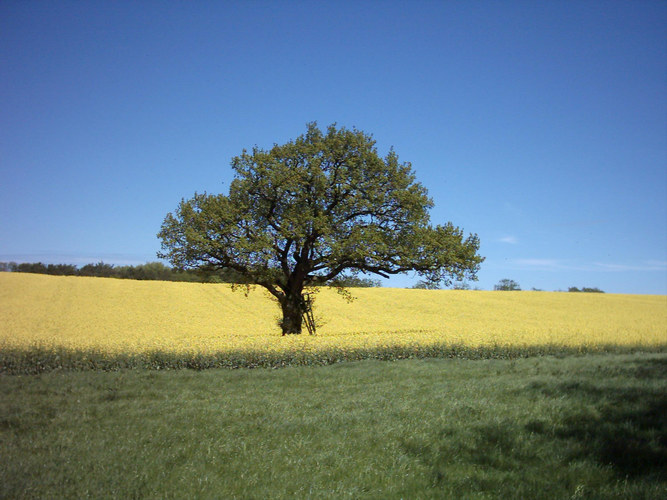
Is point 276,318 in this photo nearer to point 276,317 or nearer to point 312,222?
point 276,317

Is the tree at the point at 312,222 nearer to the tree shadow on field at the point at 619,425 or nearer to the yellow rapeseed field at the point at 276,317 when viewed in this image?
the yellow rapeseed field at the point at 276,317

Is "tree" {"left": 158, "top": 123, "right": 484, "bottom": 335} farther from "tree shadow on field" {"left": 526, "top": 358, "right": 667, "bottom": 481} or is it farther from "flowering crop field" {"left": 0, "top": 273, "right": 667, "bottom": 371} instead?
"tree shadow on field" {"left": 526, "top": 358, "right": 667, "bottom": 481}

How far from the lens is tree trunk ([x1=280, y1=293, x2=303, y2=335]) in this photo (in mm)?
24375

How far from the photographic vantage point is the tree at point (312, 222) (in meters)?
23.2

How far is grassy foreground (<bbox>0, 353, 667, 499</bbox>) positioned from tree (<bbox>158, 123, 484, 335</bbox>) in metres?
10.9

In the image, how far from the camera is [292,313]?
24.6 m

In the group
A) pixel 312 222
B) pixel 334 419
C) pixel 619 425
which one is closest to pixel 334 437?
pixel 334 419

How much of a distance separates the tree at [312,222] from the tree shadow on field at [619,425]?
12638 millimetres

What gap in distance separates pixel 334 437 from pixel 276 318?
18.6 m

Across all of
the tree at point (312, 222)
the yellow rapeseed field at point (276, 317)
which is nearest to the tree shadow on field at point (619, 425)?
the yellow rapeseed field at point (276, 317)

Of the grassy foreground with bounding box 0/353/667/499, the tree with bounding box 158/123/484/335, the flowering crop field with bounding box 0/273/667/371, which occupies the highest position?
the tree with bounding box 158/123/484/335

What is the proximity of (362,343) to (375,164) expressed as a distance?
10.4m

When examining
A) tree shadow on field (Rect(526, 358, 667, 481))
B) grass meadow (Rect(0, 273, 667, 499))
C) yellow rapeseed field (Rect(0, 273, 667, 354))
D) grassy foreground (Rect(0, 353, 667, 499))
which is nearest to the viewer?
grassy foreground (Rect(0, 353, 667, 499))

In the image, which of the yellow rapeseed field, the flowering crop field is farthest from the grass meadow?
the yellow rapeseed field
